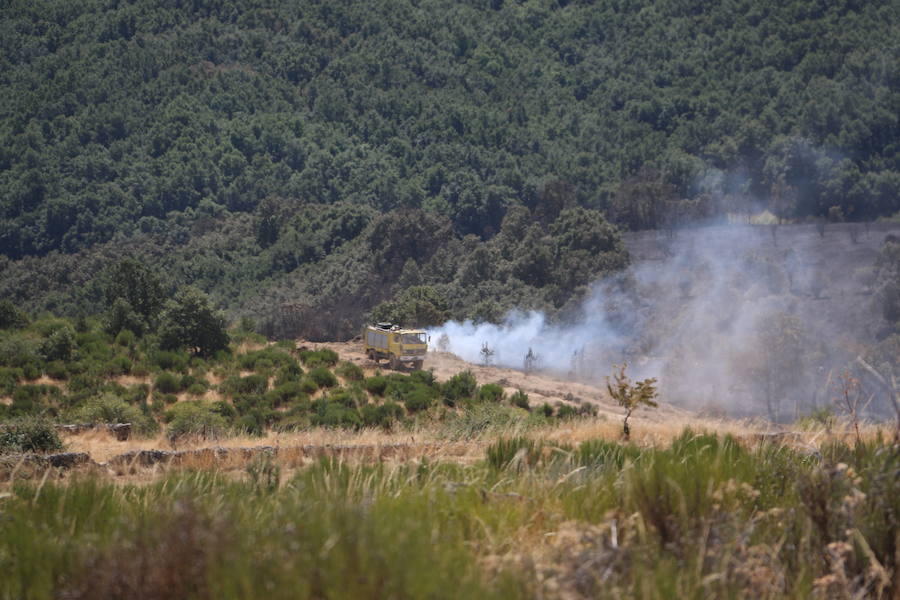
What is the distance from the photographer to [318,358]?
3647cm

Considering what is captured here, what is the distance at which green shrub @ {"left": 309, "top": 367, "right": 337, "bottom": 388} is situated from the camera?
32031mm

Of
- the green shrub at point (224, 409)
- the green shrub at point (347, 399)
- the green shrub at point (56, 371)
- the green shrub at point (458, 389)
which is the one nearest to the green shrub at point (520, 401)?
the green shrub at point (458, 389)

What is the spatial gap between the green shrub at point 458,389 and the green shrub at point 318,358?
20.1 feet

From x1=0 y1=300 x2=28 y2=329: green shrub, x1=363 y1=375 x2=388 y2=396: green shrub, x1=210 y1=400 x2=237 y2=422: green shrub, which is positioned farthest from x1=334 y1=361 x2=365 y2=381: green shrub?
x1=0 y1=300 x2=28 y2=329: green shrub

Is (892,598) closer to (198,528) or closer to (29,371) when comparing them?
(198,528)

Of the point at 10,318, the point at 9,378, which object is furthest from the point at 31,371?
the point at 10,318

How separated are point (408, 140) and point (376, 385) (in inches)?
2934

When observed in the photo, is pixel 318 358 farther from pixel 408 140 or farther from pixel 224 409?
pixel 408 140

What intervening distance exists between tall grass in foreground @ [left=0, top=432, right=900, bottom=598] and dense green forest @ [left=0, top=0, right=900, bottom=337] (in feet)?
158

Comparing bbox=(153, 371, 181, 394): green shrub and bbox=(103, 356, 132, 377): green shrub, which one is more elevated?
bbox=(103, 356, 132, 377): green shrub

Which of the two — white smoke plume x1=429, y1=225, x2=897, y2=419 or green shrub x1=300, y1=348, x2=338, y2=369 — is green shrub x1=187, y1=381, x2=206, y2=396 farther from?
white smoke plume x1=429, y1=225, x2=897, y2=419

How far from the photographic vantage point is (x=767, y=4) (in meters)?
97.5

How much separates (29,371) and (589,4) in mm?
103670

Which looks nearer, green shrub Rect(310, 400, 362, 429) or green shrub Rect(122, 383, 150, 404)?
green shrub Rect(310, 400, 362, 429)
